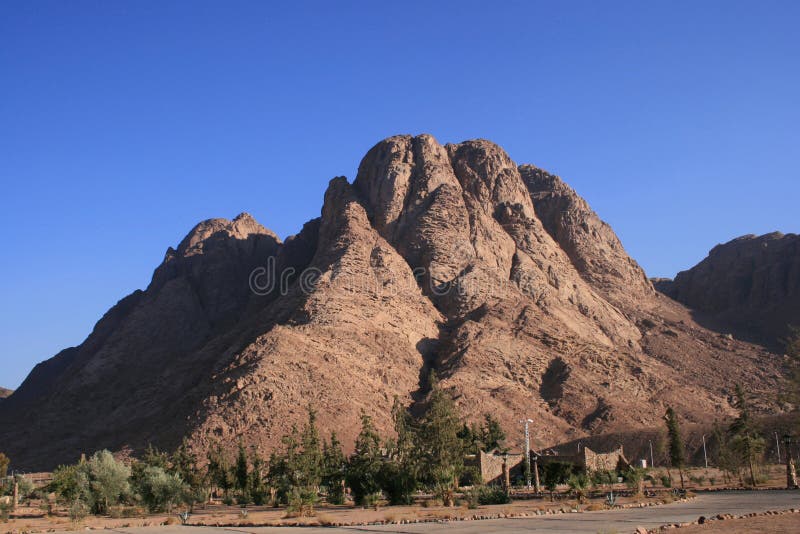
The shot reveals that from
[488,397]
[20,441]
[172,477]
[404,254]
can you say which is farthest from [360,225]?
[172,477]

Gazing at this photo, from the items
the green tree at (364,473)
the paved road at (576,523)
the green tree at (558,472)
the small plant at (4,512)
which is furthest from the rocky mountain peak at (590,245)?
the small plant at (4,512)

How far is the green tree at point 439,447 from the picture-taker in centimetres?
4238

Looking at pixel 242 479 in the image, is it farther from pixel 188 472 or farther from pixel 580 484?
pixel 580 484

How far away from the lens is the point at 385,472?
4588 cm

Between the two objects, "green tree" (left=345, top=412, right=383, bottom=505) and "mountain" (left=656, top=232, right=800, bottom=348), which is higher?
"mountain" (left=656, top=232, right=800, bottom=348)

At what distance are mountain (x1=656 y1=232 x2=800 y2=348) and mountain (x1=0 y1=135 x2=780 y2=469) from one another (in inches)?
344

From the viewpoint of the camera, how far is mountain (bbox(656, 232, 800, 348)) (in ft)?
429

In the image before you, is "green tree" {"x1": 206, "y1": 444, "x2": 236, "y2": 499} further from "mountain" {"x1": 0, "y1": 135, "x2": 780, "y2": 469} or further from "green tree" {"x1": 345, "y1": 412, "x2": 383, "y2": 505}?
"green tree" {"x1": 345, "y1": 412, "x2": 383, "y2": 505}

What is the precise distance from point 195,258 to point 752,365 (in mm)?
94876

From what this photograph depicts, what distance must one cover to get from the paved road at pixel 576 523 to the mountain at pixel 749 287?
9834 centimetres

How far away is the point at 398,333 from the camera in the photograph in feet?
327

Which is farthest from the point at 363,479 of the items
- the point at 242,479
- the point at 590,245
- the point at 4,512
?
the point at 590,245

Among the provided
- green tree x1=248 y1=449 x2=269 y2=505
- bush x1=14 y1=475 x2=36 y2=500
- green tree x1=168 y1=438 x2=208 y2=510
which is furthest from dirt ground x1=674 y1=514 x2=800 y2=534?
bush x1=14 y1=475 x2=36 y2=500

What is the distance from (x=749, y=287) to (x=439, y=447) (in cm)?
12096
